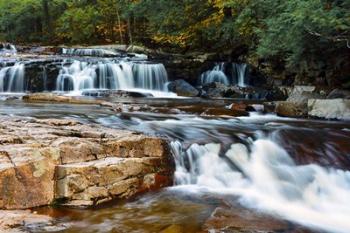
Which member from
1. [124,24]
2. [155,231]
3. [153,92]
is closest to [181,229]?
[155,231]

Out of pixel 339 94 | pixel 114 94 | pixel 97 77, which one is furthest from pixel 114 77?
pixel 339 94

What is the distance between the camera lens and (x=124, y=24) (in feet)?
100

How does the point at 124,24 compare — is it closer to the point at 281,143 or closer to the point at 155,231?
the point at 281,143

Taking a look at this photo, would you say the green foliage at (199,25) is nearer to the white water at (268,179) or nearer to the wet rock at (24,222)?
the white water at (268,179)

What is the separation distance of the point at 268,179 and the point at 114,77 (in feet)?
39.0

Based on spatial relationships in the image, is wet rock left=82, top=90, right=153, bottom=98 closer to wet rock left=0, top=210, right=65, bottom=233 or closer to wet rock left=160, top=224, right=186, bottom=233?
wet rock left=0, top=210, right=65, bottom=233

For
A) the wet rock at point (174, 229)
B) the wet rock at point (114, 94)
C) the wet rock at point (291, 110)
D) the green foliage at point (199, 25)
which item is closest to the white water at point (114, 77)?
the wet rock at point (114, 94)

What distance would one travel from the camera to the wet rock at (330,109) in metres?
10.8

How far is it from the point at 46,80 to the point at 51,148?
473 inches

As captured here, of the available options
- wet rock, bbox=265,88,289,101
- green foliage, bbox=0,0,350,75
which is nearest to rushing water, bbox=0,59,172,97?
wet rock, bbox=265,88,289,101

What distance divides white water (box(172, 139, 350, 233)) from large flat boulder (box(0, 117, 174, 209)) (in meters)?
0.47

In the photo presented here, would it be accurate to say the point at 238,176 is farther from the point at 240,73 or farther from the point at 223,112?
the point at 240,73

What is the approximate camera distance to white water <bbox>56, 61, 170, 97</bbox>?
16.7 m

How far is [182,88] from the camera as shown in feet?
55.9
